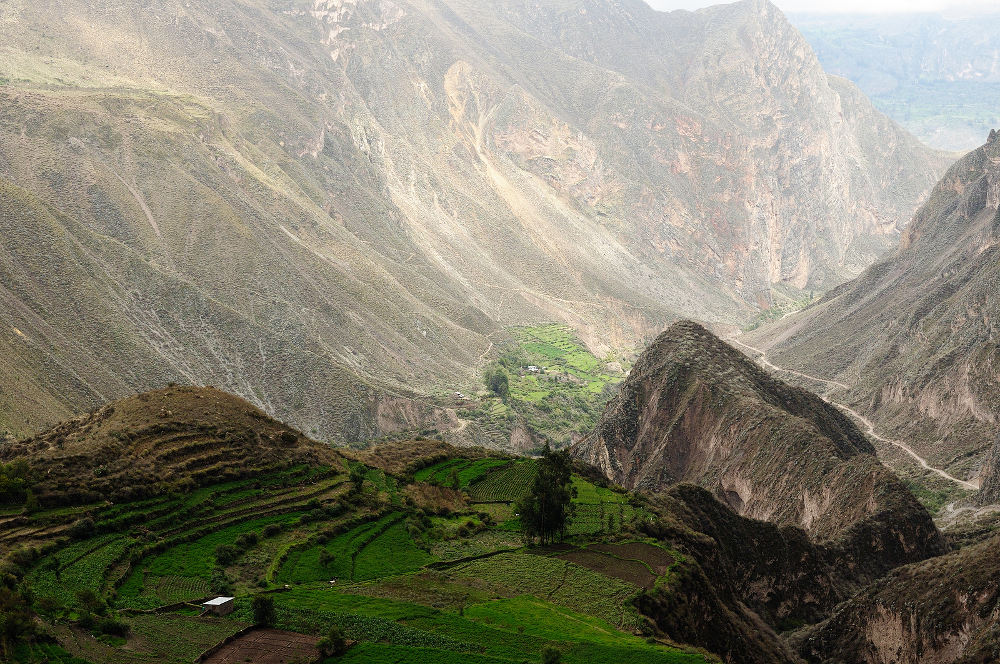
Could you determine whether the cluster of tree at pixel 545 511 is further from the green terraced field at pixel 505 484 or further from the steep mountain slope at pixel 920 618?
the steep mountain slope at pixel 920 618

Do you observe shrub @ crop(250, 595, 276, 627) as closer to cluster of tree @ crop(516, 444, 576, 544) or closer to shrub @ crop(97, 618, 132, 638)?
shrub @ crop(97, 618, 132, 638)

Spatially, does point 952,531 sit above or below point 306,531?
above

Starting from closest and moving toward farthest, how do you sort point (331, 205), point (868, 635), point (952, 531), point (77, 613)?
point (77, 613), point (868, 635), point (952, 531), point (331, 205)

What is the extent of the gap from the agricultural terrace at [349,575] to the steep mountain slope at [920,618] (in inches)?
511

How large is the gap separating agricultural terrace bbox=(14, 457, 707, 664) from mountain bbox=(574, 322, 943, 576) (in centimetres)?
2036

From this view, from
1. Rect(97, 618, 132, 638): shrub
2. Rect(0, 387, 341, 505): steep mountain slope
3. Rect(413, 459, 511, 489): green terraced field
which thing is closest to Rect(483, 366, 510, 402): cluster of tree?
Rect(413, 459, 511, 489): green terraced field

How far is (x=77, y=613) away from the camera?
150ft

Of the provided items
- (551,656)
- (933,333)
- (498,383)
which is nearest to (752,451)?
(551,656)

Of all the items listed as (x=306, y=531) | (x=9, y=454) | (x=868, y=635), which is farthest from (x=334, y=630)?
(x=868, y=635)

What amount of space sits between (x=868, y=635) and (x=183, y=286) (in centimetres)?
10240

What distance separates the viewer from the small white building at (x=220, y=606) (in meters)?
48.9

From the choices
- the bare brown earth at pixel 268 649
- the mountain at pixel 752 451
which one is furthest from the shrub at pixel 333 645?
the mountain at pixel 752 451

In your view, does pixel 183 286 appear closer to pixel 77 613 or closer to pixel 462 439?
pixel 462 439

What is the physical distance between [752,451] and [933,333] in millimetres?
63758
